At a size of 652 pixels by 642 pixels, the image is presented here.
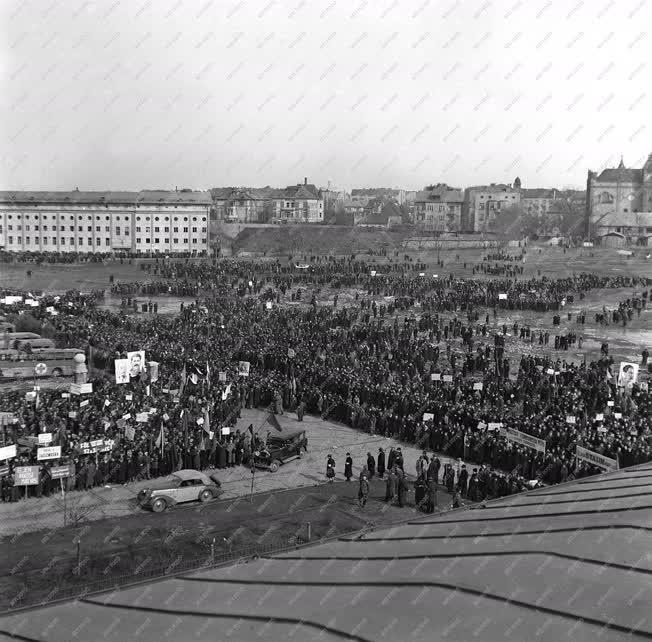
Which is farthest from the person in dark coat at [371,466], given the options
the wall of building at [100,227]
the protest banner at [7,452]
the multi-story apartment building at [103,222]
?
the multi-story apartment building at [103,222]

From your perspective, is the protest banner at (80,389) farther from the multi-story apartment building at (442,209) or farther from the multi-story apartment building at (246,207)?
the multi-story apartment building at (246,207)

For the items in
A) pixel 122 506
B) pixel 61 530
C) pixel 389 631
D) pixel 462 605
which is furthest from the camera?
pixel 122 506

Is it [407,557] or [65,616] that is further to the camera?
[407,557]

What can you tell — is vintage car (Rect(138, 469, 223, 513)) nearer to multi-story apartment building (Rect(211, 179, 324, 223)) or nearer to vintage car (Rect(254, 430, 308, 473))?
vintage car (Rect(254, 430, 308, 473))

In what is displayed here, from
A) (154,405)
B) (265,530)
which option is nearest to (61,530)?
(265,530)

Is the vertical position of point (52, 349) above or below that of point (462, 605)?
below

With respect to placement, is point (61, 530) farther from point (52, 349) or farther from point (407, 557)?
point (52, 349)

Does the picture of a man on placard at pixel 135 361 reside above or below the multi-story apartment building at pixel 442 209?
below
